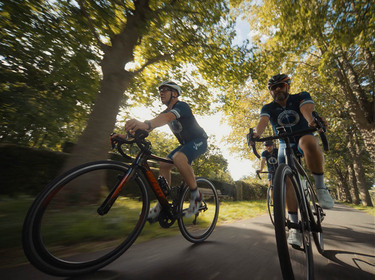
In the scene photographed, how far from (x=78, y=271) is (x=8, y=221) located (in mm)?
1436

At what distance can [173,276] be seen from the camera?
1515 millimetres

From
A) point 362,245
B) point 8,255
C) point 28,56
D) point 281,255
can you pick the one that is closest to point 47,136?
point 28,56

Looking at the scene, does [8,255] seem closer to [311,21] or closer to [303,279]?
[303,279]

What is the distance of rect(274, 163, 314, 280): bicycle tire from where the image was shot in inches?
51.7

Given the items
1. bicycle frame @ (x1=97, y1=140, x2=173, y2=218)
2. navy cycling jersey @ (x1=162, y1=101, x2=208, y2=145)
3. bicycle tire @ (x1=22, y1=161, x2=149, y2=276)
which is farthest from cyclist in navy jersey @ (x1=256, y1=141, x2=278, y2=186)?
bicycle tire @ (x1=22, y1=161, x2=149, y2=276)

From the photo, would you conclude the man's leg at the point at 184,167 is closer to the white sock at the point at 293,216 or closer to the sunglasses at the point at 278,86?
the white sock at the point at 293,216

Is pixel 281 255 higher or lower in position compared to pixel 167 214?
lower

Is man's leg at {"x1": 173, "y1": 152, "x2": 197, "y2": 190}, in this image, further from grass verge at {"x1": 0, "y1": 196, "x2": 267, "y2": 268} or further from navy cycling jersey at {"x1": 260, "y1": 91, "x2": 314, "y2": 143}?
navy cycling jersey at {"x1": 260, "y1": 91, "x2": 314, "y2": 143}

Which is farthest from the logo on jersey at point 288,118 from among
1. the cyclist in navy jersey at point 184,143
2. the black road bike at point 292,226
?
the cyclist in navy jersey at point 184,143

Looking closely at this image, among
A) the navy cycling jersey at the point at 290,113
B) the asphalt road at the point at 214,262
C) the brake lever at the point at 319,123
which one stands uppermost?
the navy cycling jersey at the point at 290,113

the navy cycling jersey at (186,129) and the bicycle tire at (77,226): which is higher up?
the navy cycling jersey at (186,129)

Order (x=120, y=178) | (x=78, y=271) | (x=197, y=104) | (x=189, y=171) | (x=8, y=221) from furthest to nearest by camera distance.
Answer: (x=197, y=104)
(x=189, y=171)
(x=8, y=221)
(x=120, y=178)
(x=78, y=271)

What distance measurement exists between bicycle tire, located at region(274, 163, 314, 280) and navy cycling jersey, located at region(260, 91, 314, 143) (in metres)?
1.05

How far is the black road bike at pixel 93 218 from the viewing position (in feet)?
4.38
